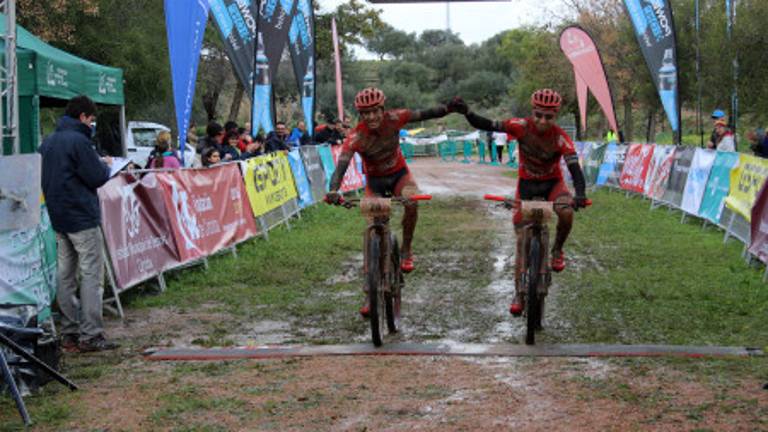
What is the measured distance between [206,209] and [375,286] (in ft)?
17.3

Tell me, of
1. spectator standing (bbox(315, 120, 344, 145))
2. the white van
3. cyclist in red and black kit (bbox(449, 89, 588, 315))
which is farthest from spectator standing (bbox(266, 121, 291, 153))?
the white van

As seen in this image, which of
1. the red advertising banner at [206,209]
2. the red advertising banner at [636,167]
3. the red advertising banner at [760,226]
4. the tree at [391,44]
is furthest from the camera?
the tree at [391,44]

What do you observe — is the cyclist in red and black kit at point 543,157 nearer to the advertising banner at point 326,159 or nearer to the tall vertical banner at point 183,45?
the tall vertical banner at point 183,45

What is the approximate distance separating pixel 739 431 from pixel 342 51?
52.1 meters

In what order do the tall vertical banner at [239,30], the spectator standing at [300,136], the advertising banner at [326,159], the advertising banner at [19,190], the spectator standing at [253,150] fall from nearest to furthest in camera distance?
the advertising banner at [19,190] → the spectator standing at [253,150] → the tall vertical banner at [239,30] → the advertising banner at [326,159] → the spectator standing at [300,136]

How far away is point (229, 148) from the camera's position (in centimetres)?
1485

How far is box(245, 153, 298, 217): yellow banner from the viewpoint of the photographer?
14.7 metres

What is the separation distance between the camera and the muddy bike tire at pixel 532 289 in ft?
25.0

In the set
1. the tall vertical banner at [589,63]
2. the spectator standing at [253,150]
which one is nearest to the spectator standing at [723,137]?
the tall vertical banner at [589,63]

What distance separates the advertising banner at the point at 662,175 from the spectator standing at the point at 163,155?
1039cm

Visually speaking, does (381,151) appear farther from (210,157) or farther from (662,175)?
(662,175)

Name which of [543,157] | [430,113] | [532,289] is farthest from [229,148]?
[532,289]

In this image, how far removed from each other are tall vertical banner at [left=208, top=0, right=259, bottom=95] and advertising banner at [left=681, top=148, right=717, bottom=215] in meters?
8.25

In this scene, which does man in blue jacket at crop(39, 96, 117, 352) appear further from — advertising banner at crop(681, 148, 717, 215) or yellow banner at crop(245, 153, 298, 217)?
advertising banner at crop(681, 148, 717, 215)
